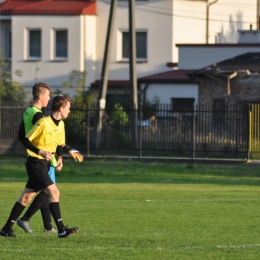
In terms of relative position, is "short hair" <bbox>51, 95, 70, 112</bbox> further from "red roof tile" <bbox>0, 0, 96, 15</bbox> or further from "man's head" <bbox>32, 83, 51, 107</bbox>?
"red roof tile" <bbox>0, 0, 96, 15</bbox>

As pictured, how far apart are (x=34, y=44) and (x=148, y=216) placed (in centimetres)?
3990

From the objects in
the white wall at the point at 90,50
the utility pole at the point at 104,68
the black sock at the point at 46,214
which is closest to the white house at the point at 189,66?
the white wall at the point at 90,50

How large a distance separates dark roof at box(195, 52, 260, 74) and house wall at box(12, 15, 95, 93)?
1240 cm

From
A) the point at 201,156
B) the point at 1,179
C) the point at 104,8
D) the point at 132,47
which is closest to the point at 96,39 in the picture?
the point at 104,8

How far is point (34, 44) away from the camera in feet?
171

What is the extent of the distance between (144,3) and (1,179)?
2928cm

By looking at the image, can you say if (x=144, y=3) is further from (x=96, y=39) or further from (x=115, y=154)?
(x=115, y=154)

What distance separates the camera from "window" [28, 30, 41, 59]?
2037 inches

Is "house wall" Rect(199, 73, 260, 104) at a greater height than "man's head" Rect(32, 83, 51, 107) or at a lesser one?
greater

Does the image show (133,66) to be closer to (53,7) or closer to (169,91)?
(169,91)

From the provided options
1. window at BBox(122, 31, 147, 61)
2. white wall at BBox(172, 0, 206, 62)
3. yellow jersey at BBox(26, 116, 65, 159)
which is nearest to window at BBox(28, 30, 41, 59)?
window at BBox(122, 31, 147, 61)

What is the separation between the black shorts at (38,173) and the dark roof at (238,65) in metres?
26.8

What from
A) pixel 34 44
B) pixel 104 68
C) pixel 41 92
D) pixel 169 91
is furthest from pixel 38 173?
pixel 34 44

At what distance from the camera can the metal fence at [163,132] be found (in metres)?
29.9
